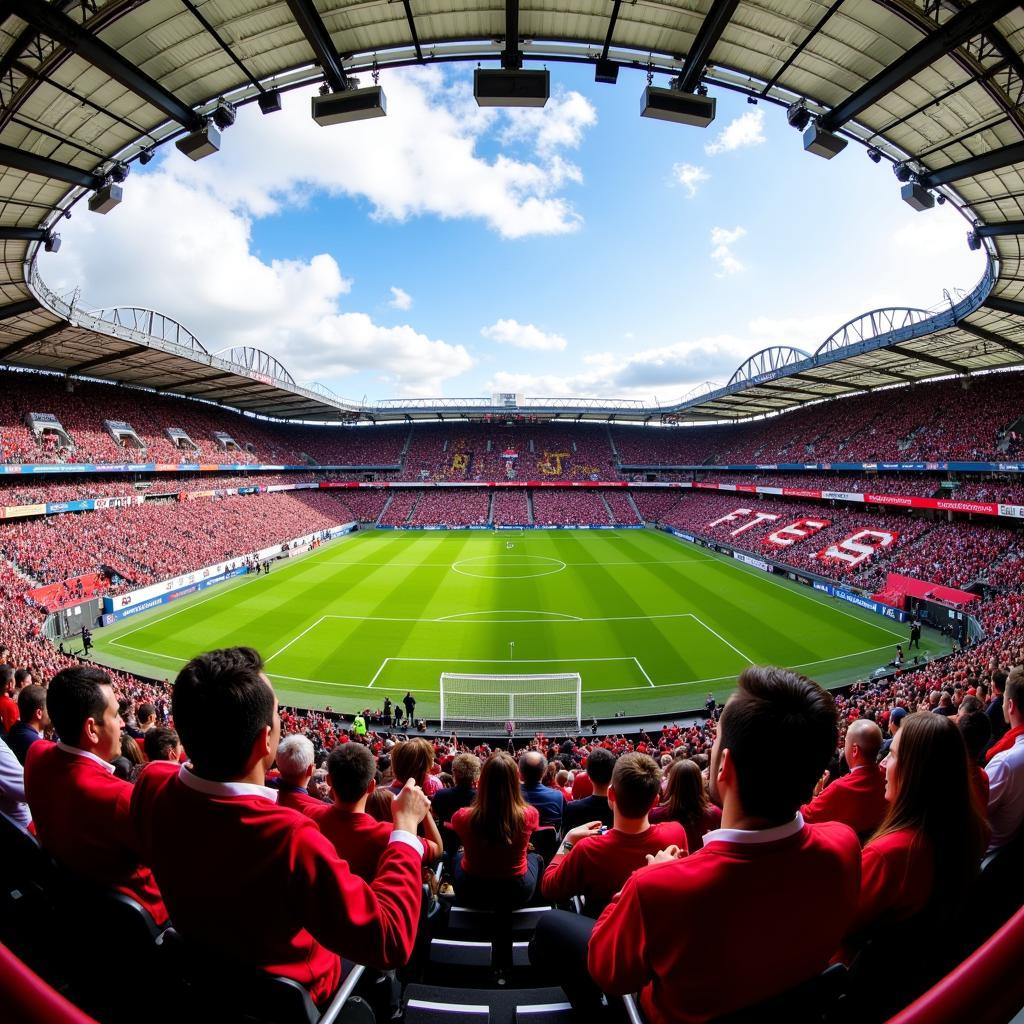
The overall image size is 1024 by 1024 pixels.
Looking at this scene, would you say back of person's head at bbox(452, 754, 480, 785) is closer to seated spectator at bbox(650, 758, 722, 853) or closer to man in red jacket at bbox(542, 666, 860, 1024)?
seated spectator at bbox(650, 758, 722, 853)

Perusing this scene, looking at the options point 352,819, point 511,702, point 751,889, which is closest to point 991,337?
point 511,702

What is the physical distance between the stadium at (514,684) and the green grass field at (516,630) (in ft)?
0.91

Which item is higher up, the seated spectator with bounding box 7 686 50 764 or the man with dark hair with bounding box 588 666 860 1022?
the man with dark hair with bounding box 588 666 860 1022

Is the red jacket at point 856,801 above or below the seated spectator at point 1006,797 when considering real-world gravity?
below

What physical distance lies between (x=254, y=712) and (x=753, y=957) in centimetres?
192

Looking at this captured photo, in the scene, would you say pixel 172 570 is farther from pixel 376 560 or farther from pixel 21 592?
pixel 376 560

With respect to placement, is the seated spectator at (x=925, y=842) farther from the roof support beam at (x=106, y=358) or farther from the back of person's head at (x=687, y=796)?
the roof support beam at (x=106, y=358)

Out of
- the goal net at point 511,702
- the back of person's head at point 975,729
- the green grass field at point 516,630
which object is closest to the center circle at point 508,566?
the green grass field at point 516,630

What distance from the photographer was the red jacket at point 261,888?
196 centimetres

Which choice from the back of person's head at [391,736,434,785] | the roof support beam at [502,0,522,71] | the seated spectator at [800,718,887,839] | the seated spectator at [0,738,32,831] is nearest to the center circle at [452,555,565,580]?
the roof support beam at [502,0,522,71]

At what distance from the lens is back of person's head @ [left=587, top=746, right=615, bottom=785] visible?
220 inches

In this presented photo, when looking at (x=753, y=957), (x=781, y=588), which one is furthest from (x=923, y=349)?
(x=753, y=957)

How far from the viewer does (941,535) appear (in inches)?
1240

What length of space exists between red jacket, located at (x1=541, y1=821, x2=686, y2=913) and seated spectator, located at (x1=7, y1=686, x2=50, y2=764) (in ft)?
15.8
